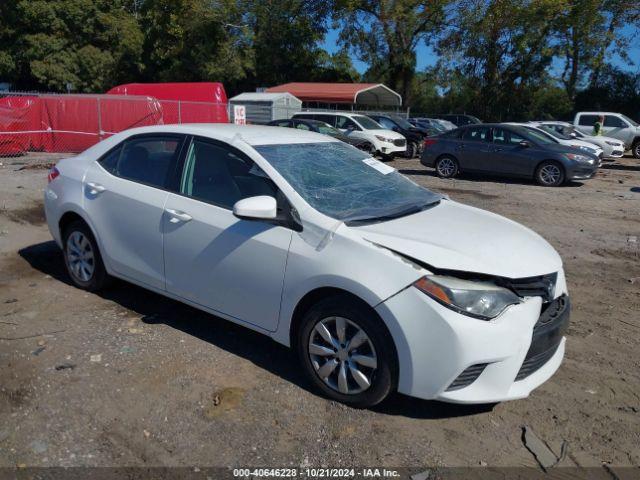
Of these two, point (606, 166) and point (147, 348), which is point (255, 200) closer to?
point (147, 348)

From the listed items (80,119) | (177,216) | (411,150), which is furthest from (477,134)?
Result: (177,216)

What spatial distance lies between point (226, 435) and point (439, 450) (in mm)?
1156

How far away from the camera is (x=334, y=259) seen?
10.7ft

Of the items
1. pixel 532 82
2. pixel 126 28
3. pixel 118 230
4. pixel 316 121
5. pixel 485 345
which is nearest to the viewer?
pixel 485 345

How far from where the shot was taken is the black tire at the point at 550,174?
13289 mm

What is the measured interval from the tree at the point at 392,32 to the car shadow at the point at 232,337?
3553 centimetres

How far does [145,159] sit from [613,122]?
22087 mm

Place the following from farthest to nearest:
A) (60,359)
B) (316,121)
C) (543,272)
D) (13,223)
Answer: (316,121) < (13,223) < (60,359) < (543,272)

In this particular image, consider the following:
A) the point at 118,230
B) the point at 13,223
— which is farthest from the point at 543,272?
the point at 13,223

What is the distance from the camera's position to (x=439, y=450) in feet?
9.94

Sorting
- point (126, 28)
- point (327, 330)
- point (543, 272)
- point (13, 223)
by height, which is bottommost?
point (13, 223)

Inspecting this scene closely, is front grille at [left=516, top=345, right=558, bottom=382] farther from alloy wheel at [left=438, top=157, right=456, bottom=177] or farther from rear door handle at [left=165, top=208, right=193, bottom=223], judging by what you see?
alloy wheel at [left=438, top=157, right=456, bottom=177]

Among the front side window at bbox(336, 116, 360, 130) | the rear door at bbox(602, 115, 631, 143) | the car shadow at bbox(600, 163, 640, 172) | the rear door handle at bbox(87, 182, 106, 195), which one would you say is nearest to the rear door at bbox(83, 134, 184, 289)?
the rear door handle at bbox(87, 182, 106, 195)

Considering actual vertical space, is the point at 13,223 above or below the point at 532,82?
below
